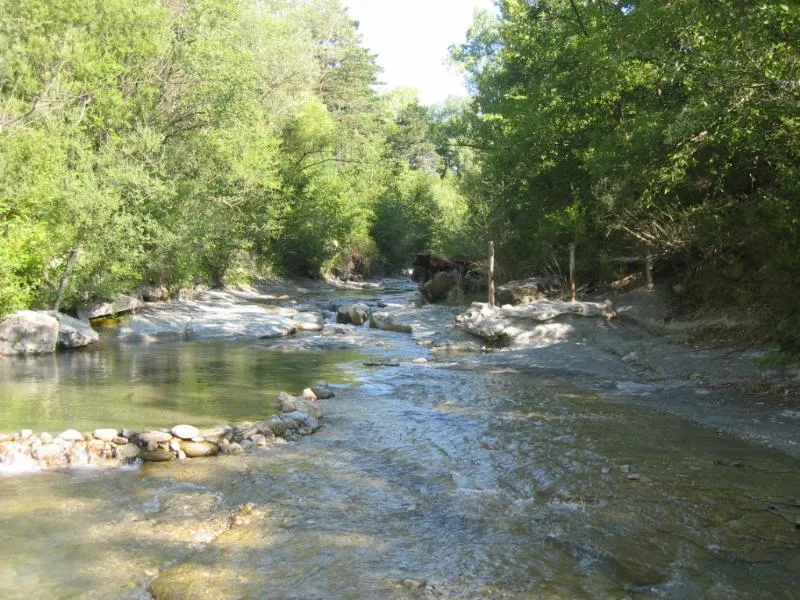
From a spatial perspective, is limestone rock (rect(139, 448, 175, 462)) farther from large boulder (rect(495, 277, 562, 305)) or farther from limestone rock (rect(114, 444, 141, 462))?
large boulder (rect(495, 277, 562, 305))

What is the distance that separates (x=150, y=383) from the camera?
41.7ft

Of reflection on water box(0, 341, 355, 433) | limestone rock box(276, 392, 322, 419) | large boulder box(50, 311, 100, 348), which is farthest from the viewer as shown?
large boulder box(50, 311, 100, 348)

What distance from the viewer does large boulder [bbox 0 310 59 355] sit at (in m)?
15.8

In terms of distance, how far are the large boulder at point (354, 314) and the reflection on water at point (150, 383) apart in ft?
21.3

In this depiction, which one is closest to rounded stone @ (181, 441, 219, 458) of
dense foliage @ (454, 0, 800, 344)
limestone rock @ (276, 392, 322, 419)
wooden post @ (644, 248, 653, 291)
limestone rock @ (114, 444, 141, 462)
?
limestone rock @ (114, 444, 141, 462)

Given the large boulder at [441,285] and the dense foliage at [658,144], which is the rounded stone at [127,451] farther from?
the large boulder at [441,285]

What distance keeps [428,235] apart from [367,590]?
1870 inches

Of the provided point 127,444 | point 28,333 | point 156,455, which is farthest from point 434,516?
point 28,333

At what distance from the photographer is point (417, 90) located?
77.2 meters

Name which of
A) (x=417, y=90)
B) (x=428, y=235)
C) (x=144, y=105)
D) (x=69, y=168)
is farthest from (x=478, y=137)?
(x=417, y=90)

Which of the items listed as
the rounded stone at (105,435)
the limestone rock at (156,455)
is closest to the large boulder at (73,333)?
the rounded stone at (105,435)

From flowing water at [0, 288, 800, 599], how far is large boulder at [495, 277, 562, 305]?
11.4m

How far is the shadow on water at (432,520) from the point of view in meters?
4.77

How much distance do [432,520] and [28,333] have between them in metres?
14.0
